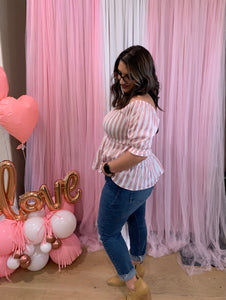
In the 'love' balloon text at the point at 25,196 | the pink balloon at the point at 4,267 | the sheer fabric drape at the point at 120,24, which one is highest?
the sheer fabric drape at the point at 120,24

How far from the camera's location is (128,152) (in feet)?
3.55

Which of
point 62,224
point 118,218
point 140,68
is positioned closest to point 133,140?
point 140,68

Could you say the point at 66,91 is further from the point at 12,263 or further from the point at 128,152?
the point at 12,263

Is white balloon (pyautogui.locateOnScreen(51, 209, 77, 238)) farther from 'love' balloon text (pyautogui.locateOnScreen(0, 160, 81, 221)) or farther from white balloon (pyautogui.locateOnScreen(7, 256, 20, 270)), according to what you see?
white balloon (pyautogui.locateOnScreen(7, 256, 20, 270))

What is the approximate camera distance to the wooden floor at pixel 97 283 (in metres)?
1.47

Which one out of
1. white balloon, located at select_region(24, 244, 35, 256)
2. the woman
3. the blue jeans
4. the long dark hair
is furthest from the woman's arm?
white balloon, located at select_region(24, 244, 35, 256)

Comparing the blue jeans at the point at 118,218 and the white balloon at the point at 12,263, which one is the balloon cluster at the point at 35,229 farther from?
the blue jeans at the point at 118,218

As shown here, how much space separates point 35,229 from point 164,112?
116cm

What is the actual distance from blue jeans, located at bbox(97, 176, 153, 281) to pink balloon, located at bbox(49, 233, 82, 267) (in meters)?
0.44

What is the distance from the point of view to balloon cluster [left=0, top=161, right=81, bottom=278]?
1522 millimetres

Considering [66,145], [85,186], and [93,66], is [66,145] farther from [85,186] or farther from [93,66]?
[93,66]

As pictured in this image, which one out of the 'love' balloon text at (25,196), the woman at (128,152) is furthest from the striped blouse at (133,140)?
the 'love' balloon text at (25,196)

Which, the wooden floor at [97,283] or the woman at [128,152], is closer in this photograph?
the woman at [128,152]

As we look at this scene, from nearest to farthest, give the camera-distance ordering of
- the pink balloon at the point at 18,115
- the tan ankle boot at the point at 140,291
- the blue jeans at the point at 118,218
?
the blue jeans at the point at 118,218
the tan ankle boot at the point at 140,291
the pink balloon at the point at 18,115
